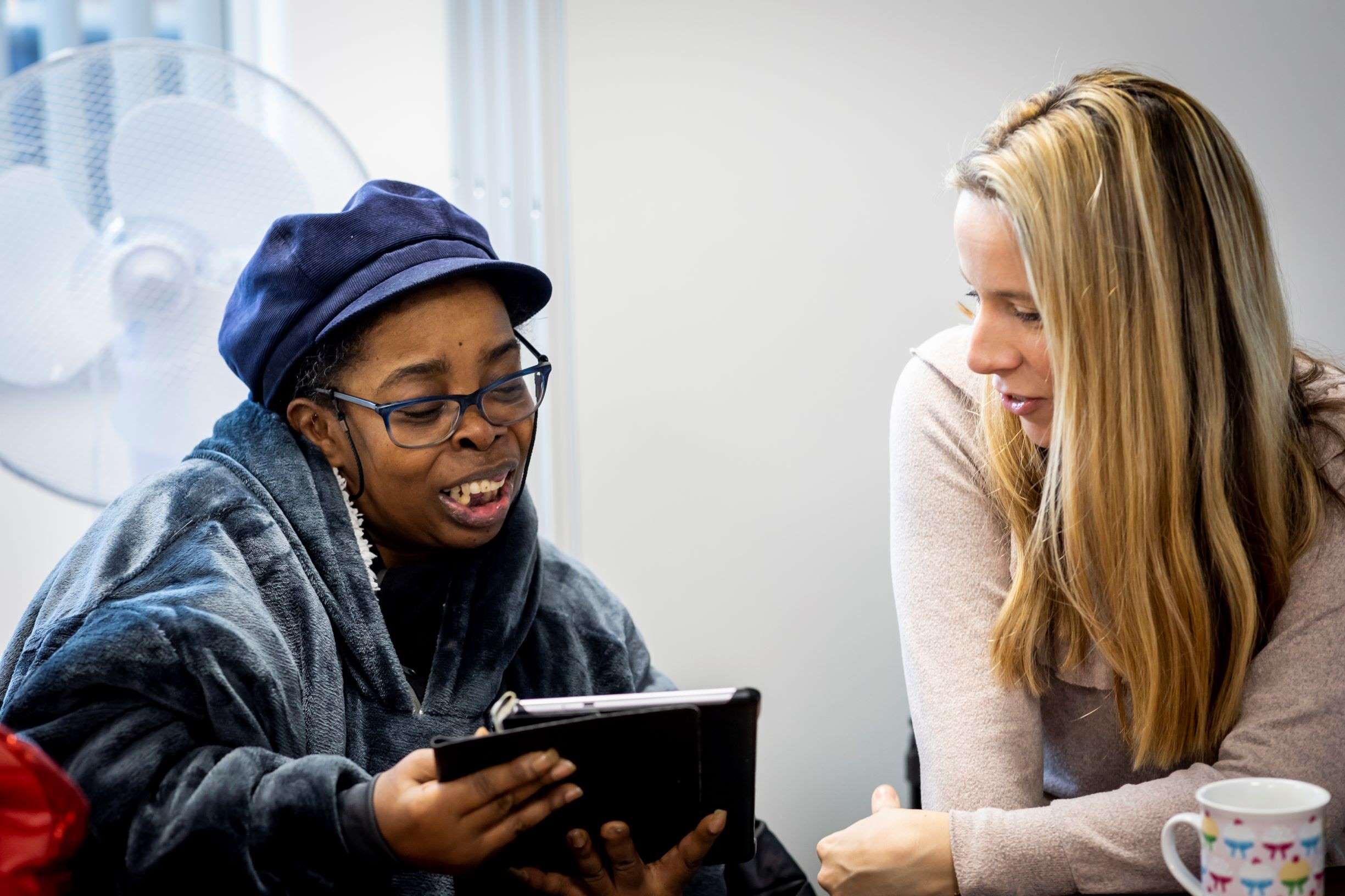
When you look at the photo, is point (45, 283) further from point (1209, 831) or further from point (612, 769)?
point (1209, 831)

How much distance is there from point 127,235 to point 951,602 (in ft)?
4.03

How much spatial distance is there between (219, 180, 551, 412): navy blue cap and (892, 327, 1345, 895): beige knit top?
58cm

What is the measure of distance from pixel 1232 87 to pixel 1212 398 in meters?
1.10

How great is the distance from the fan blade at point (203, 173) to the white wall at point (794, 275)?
635mm

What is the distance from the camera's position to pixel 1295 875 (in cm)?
86

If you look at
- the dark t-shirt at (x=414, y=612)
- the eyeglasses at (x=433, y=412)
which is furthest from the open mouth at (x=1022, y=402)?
the dark t-shirt at (x=414, y=612)

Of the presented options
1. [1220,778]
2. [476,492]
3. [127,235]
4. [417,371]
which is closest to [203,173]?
[127,235]

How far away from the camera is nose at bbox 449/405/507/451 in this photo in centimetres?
150

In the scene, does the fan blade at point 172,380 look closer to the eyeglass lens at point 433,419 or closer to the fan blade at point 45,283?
the fan blade at point 45,283

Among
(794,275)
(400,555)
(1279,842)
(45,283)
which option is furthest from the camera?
(794,275)

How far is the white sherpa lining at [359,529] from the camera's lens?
147 centimetres

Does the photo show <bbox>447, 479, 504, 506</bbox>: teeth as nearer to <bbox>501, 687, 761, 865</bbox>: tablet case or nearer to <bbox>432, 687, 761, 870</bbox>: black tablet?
<bbox>432, 687, 761, 870</bbox>: black tablet

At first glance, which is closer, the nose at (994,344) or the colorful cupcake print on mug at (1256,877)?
the colorful cupcake print on mug at (1256,877)

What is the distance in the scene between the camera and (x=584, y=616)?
1674 mm
